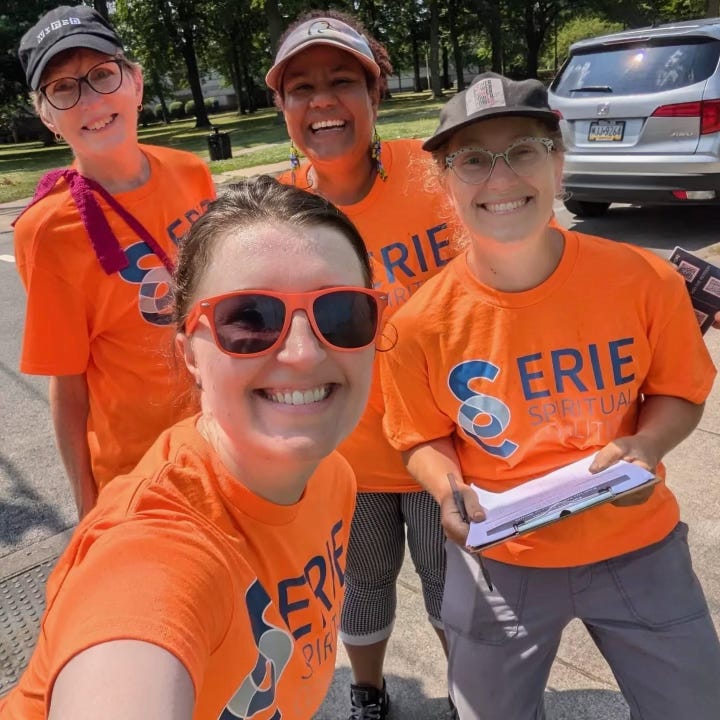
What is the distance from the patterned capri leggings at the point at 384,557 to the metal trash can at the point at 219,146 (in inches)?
654

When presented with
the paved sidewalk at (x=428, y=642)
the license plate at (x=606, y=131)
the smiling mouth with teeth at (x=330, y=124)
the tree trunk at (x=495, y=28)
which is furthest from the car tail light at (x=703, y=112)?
the tree trunk at (x=495, y=28)

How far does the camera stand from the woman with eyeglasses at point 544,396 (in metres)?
1.62

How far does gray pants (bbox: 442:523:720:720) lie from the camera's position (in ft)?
5.05

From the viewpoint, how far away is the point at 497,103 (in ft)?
5.34

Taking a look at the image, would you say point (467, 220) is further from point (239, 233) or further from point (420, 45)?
point (420, 45)

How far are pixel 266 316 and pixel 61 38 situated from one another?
1304 mm

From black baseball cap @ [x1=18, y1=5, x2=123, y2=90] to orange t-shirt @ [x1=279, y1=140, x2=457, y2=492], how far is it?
32.3 inches

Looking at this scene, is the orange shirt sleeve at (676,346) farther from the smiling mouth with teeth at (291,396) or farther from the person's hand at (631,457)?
the smiling mouth with teeth at (291,396)

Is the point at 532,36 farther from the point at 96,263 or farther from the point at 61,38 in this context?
the point at 96,263

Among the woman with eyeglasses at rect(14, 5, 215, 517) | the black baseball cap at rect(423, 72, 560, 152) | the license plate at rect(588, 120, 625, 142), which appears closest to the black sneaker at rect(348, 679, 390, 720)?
the woman with eyeglasses at rect(14, 5, 215, 517)

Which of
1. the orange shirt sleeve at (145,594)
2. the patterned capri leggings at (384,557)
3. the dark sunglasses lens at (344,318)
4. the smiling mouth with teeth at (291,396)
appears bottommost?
the patterned capri leggings at (384,557)

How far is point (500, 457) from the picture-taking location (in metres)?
1.69

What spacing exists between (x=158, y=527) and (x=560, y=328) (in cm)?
104

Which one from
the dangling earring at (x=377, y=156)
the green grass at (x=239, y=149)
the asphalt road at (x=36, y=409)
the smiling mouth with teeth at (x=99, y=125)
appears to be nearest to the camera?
the smiling mouth with teeth at (x=99, y=125)
